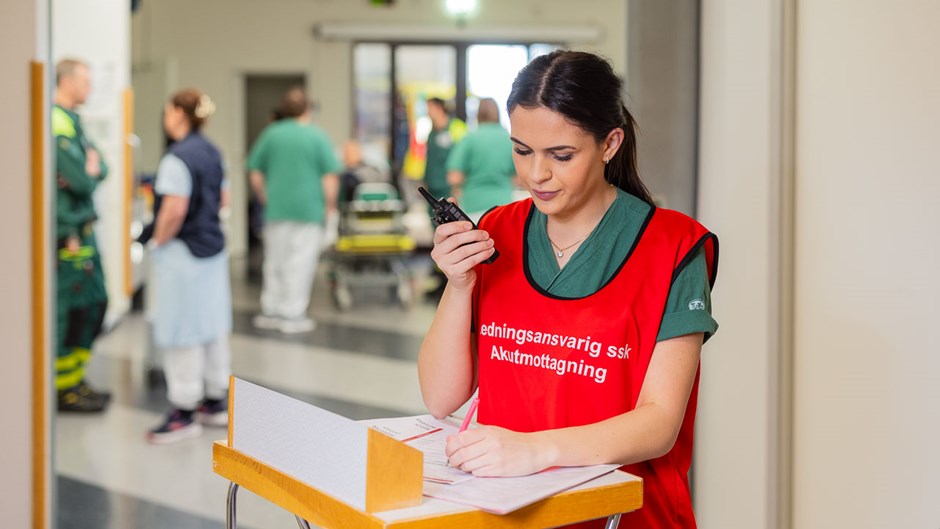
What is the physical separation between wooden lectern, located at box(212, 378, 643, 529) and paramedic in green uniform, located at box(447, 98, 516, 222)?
19.4 feet

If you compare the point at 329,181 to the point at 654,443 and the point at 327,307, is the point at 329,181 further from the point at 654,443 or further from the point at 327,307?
the point at 654,443

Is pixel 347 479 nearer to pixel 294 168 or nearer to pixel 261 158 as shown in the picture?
pixel 294 168

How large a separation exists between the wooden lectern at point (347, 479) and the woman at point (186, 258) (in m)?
3.39

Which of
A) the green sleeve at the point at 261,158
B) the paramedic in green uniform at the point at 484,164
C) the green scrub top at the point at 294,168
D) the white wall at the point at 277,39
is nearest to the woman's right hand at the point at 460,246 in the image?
the paramedic in green uniform at the point at 484,164

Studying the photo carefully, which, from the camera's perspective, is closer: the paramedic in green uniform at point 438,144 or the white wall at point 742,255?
the white wall at point 742,255

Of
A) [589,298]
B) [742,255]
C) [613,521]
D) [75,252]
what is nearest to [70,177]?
[75,252]

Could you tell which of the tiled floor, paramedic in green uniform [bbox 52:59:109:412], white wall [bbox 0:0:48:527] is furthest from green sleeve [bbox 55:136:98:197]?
white wall [bbox 0:0:48:527]

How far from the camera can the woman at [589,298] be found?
1.66m

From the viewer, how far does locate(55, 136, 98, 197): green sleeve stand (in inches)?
199

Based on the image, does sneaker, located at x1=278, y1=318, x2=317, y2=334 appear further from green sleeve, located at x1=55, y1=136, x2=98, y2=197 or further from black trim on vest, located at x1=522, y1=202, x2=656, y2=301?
black trim on vest, located at x1=522, y1=202, x2=656, y2=301

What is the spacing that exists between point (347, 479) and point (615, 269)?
569 millimetres

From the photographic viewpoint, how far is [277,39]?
14.0 meters

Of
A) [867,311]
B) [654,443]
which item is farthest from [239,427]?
[867,311]

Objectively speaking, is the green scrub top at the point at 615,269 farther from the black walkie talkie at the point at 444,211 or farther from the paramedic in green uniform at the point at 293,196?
the paramedic in green uniform at the point at 293,196
